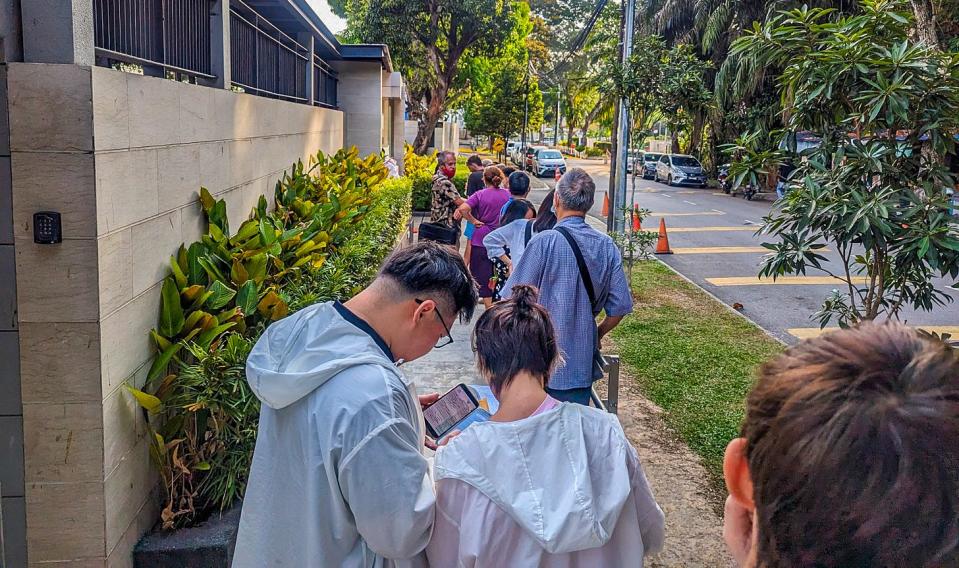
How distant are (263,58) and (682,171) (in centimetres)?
2930

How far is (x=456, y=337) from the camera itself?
9.39m

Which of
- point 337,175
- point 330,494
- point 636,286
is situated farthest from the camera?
point 636,286

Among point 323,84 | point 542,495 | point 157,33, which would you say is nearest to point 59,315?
point 542,495

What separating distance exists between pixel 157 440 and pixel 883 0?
4733 mm

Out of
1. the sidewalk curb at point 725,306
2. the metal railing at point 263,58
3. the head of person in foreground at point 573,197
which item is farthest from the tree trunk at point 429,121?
the head of person in foreground at point 573,197

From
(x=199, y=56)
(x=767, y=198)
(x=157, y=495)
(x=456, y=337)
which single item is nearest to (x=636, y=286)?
(x=456, y=337)

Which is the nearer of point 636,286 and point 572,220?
point 572,220

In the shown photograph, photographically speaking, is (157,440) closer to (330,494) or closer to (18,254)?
(18,254)

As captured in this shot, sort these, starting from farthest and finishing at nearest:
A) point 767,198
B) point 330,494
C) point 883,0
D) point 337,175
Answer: point 767,198 < point 337,175 < point 883,0 < point 330,494

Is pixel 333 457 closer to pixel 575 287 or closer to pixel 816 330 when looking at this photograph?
pixel 575 287

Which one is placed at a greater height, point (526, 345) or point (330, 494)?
point (526, 345)

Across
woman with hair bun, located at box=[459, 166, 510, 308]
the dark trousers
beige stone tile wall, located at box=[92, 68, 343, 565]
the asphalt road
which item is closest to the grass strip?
the asphalt road

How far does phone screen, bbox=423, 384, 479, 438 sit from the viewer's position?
290 cm

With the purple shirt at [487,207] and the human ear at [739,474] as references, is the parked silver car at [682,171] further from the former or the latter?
the human ear at [739,474]
